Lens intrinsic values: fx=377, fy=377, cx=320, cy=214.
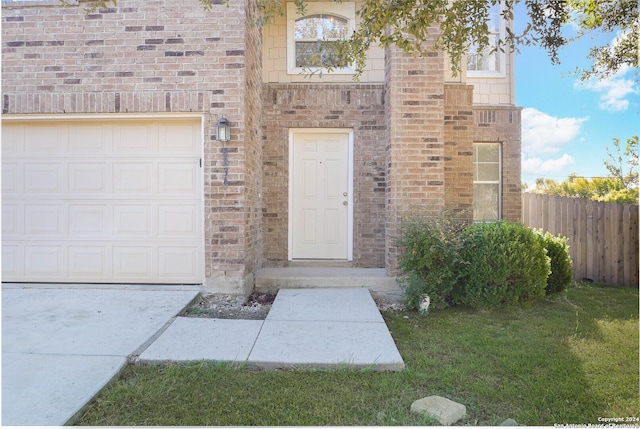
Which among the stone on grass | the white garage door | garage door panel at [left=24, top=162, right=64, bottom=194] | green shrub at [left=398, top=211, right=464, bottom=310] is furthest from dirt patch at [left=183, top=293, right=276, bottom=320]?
garage door panel at [left=24, top=162, right=64, bottom=194]

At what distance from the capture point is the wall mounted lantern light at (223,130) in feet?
16.0

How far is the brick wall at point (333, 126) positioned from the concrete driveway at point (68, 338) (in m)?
1.96

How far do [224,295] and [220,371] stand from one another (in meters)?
2.20

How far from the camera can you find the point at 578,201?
6742 millimetres

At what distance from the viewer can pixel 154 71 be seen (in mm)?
4988

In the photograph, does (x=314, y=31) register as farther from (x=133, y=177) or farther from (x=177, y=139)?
(x=133, y=177)

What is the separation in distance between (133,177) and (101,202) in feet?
1.88

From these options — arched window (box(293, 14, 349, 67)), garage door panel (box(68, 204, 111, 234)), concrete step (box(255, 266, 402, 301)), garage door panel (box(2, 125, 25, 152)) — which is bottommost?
concrete step (box(255, 266, 402, 301))

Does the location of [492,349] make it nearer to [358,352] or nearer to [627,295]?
[358,352]

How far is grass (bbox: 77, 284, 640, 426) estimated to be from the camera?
2.39 metres

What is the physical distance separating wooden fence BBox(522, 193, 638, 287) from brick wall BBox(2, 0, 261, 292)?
5806mm

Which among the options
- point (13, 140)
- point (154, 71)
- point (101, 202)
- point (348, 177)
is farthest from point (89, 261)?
point (348, 177)

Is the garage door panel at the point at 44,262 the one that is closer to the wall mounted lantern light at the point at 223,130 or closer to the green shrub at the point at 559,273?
the wall mounted lantern light at the point at 223,130

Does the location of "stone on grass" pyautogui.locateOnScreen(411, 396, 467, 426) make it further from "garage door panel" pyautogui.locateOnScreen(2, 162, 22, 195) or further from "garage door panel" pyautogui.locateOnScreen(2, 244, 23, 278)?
"garage door panel" pyautogui.locateOnScreen(2, 162, 22, 195)
